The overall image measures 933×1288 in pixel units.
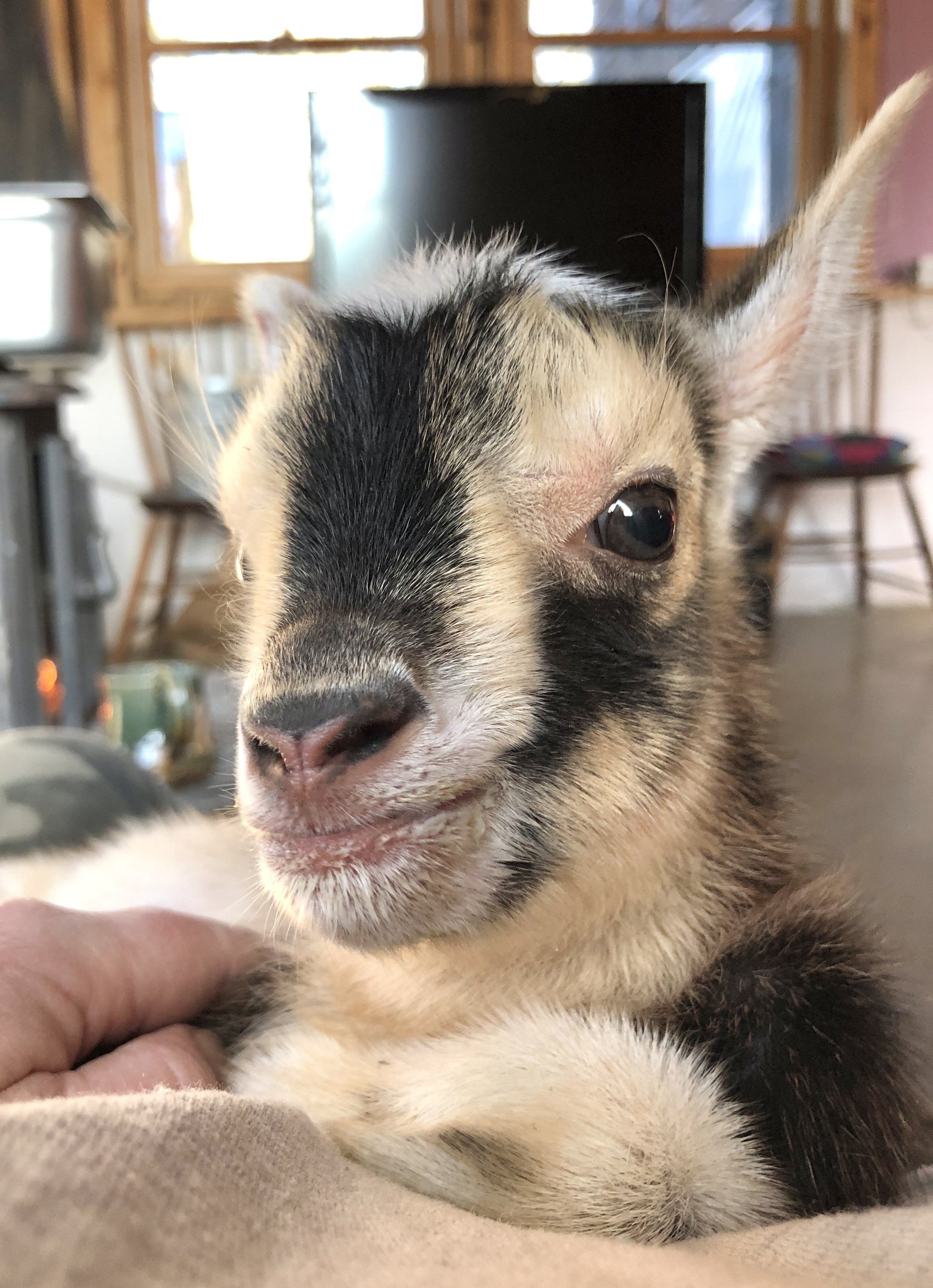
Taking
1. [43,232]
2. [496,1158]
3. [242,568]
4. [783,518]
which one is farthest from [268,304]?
[783,518]

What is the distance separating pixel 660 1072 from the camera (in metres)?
0.60

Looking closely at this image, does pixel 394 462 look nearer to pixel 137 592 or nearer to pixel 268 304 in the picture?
pixel 268 304

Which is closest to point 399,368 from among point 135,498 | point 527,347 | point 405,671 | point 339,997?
point 527,347

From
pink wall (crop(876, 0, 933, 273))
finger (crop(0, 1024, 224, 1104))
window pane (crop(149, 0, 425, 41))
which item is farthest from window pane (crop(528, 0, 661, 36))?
finger (crop(0, 1024, 224, 1104))

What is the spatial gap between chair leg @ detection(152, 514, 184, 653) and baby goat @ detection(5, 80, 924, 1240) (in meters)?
3.72

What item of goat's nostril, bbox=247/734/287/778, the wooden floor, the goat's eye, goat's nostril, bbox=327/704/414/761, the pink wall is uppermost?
the pink wall

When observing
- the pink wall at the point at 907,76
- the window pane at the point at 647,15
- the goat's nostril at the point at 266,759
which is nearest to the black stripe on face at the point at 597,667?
the goat's nostril at the point at 266,759

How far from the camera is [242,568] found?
0.87 m

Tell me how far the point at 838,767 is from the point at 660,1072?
164 cm

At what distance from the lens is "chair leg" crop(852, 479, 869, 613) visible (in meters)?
4.46

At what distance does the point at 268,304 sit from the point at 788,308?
1.78ft

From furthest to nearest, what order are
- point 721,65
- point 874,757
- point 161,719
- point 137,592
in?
point 721,65 < point 137,592 < point 161,719 < point 874,757

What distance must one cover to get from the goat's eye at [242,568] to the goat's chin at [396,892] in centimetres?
29

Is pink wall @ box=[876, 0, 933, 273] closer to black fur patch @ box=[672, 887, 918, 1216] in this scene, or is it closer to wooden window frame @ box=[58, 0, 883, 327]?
wooden window frame @ box=[58, 0, 883, 327]
